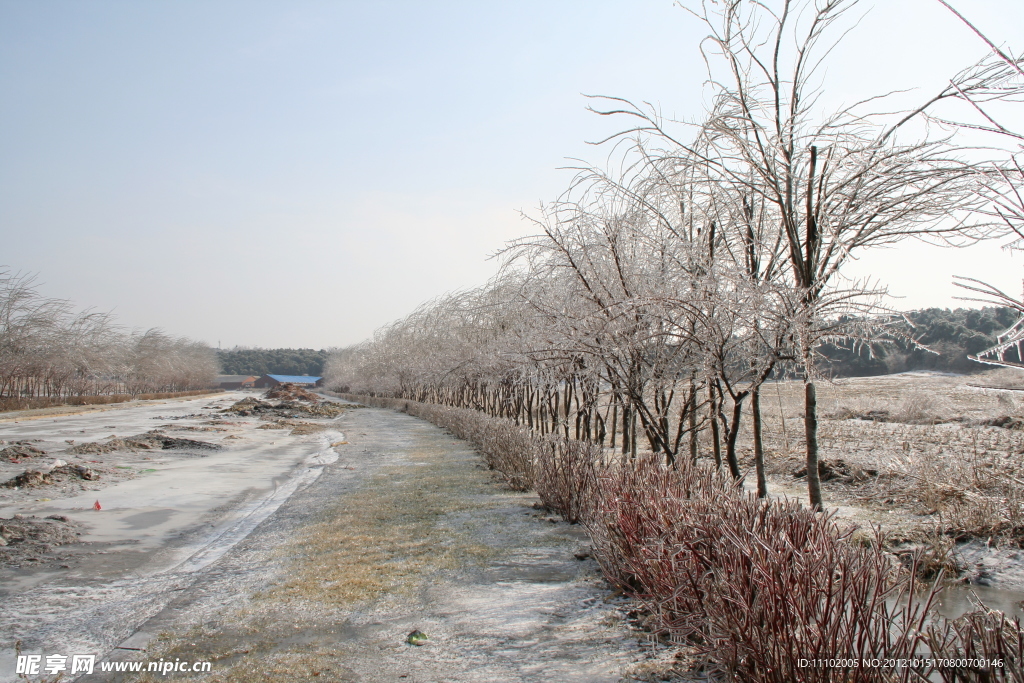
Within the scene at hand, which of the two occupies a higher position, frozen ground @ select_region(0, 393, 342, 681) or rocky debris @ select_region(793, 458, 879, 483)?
rocky debris @ select_region(793, 458, 879, 483)

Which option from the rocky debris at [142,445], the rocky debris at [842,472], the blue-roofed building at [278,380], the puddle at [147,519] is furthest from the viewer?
the blue-roofed building at [278,380]

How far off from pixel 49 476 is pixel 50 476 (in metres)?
0.03

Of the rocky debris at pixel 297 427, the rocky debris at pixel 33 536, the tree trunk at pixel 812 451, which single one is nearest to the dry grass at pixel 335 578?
the rocky debris at pixel 33 536

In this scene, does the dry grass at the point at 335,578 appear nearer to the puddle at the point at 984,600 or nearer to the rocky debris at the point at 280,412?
the puddle at the point at 984,600

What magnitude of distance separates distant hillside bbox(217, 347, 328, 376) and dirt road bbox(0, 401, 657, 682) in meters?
164

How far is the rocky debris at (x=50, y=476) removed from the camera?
→ 10.1m

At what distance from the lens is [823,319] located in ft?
16.1

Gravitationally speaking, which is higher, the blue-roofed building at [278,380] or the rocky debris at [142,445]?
the rocky debris at [142,445]

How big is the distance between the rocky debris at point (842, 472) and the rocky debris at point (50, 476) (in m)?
12.5

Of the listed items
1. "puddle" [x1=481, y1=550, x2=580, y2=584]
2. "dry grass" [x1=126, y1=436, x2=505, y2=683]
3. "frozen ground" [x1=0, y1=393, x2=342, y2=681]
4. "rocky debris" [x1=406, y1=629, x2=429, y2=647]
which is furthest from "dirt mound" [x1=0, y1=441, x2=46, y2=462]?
"rocky debris" [x1=406, y1=629, x2=429, y2=647]

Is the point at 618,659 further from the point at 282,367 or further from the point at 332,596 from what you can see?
the point at 282,367

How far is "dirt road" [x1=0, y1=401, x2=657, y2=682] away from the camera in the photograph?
369 centimetres

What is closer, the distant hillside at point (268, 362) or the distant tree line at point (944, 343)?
the distant tree line at point (944, 343)

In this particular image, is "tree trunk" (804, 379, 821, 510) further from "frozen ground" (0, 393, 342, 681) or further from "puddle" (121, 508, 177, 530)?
"puddle" (121, 508, 177, 530)
